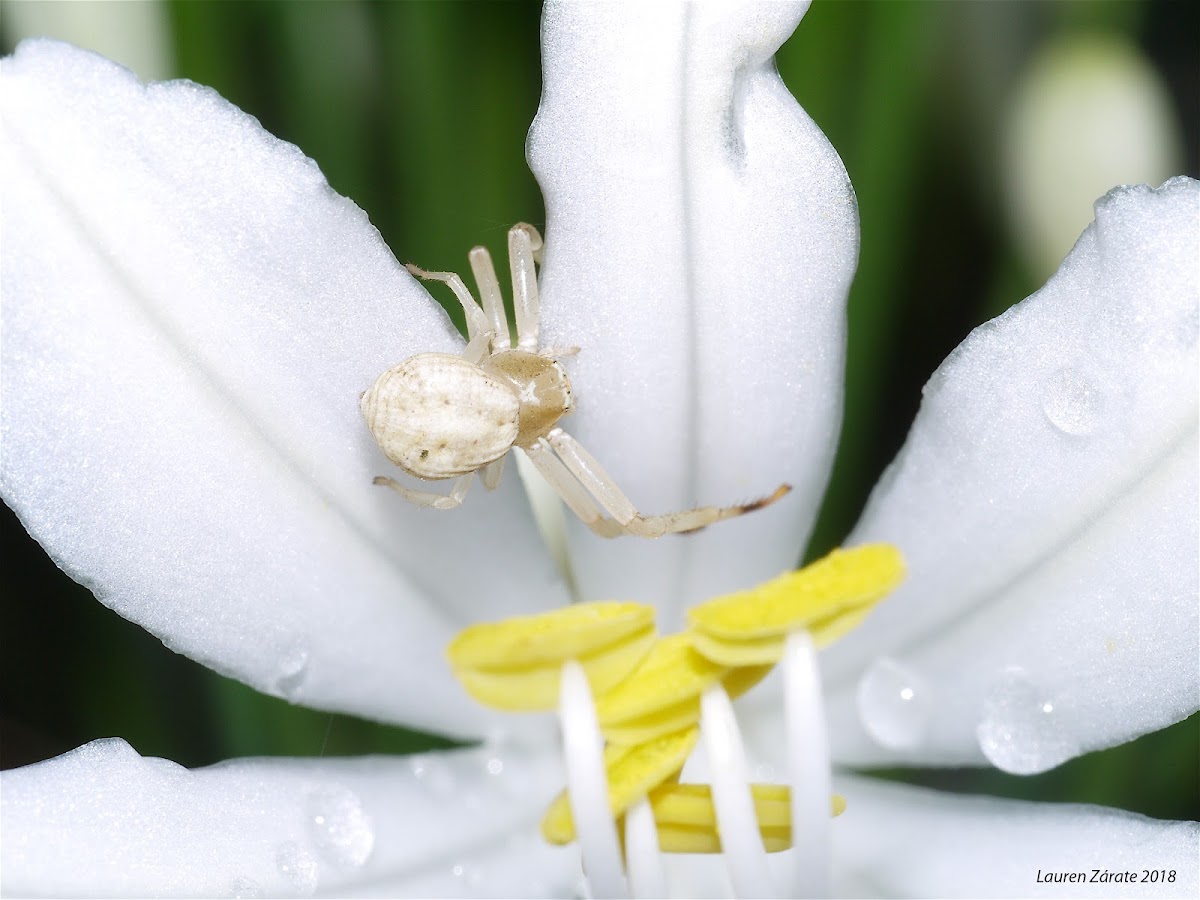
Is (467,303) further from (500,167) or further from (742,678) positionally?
(742,678)

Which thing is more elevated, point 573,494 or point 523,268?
point 523,268

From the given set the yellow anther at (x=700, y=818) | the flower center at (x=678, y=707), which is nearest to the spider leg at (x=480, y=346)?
the flower center at (x=678, y=707)

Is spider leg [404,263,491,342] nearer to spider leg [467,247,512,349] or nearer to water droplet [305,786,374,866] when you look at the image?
spider leg [467,247,512,349]

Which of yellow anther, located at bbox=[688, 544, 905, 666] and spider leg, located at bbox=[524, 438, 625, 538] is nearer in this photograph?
yellow anther, located at bbox=[688, 544, 905, 666]

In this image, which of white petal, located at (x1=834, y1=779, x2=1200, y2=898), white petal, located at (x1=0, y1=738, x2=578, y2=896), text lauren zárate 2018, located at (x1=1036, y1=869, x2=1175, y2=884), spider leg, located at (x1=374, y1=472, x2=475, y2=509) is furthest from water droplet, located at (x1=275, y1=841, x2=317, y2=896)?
text lauren zárate 2018, located at (x1=1036, y1=869, x2=1175, y2=884)

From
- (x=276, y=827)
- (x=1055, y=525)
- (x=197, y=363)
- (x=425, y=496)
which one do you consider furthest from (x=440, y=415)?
(x=1055, y=525)

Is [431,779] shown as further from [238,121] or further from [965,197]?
[965,197]

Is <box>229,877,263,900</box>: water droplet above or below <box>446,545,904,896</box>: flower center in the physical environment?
below
